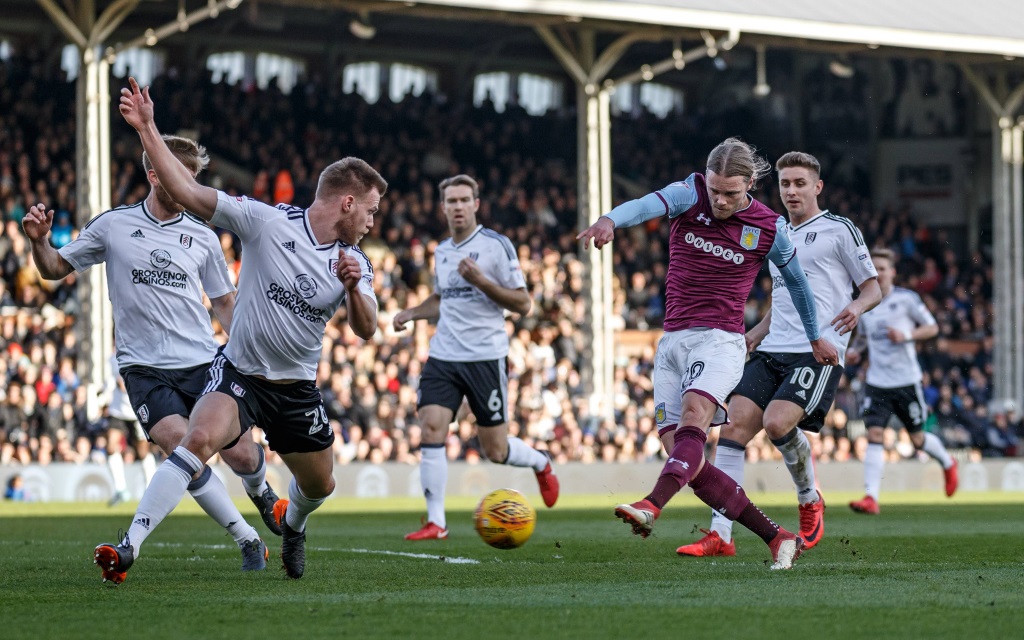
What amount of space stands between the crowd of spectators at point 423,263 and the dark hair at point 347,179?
14.5 meters

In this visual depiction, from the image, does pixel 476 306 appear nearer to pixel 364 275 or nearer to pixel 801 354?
pixel 801 354

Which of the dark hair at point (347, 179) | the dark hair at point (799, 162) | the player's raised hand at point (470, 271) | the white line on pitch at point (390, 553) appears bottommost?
the white line on pitch at point (390, 553)

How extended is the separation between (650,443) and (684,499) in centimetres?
389

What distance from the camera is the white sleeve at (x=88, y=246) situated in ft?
28.4

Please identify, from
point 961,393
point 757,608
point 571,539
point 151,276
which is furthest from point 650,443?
point 757,608

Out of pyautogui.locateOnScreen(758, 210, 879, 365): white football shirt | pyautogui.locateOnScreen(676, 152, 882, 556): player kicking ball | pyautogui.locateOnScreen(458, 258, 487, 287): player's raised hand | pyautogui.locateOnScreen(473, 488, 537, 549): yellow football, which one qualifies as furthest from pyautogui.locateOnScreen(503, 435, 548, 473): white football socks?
pyautogui.locateOnScreen(473, 488, 537, 549): yellow football

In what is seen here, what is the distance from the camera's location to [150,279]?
879 cm

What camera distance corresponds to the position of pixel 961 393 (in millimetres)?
28969

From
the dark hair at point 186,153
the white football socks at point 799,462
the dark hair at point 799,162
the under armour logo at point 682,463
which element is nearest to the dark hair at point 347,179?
the dark hair at point 186,153

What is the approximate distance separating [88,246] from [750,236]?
3.77 m

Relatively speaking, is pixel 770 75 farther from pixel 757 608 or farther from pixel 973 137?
pixel 757 608

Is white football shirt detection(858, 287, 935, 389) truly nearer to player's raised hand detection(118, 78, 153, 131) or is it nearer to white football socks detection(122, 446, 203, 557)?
white football socks detection(122, 446, 203, 557)

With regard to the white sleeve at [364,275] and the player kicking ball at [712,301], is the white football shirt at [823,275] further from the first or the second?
the white sleeve at [364,275]

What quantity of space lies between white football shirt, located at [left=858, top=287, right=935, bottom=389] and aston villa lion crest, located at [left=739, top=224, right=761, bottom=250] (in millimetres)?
8048
